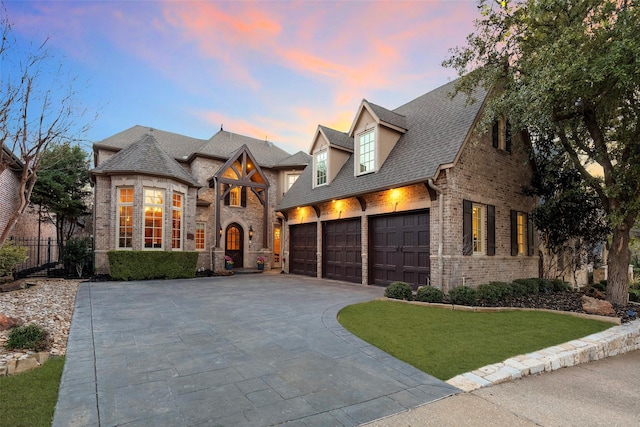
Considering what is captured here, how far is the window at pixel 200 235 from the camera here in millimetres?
18266

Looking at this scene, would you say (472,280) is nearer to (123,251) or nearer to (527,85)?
(527,85)

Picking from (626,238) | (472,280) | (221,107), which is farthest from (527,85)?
(221,107)

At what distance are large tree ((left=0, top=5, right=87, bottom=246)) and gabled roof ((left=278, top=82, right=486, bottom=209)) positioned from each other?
28.5 feet

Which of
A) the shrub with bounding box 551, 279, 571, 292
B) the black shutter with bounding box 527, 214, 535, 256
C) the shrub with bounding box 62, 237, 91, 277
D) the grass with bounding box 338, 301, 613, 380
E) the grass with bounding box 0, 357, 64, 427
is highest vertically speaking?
the black shutter with bounding box 527, 214, 535, 256

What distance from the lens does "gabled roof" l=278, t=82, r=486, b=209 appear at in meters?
9.88

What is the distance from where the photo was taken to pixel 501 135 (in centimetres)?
1145

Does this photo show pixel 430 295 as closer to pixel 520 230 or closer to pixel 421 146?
pixel 421 146

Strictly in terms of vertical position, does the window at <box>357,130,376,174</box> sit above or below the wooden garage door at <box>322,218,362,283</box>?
above

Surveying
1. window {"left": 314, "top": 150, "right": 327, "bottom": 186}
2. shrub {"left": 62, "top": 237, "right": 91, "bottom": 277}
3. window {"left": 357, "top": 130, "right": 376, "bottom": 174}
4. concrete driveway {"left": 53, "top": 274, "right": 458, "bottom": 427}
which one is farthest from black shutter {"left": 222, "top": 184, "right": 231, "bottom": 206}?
concrete driveway {"left": 53, "top": 274, "right": 458, "bottom": 427}

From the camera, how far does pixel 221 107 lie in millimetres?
21594

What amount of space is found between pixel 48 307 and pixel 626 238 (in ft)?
48.3

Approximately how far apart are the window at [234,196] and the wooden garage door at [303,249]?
155 inches

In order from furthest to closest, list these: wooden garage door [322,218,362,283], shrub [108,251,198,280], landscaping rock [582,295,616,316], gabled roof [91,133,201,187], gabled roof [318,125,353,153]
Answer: gabled roof [318,125,353,153], gabled roof [91,133,201,187], wooden garage door [322,218,362,283], shrub [108,251,198,280], landscaping rock [582,295,616,316]

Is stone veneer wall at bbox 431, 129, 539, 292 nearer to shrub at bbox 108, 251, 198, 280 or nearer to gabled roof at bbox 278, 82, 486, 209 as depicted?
gabled roof at bbox 278, 82, 486, 209
